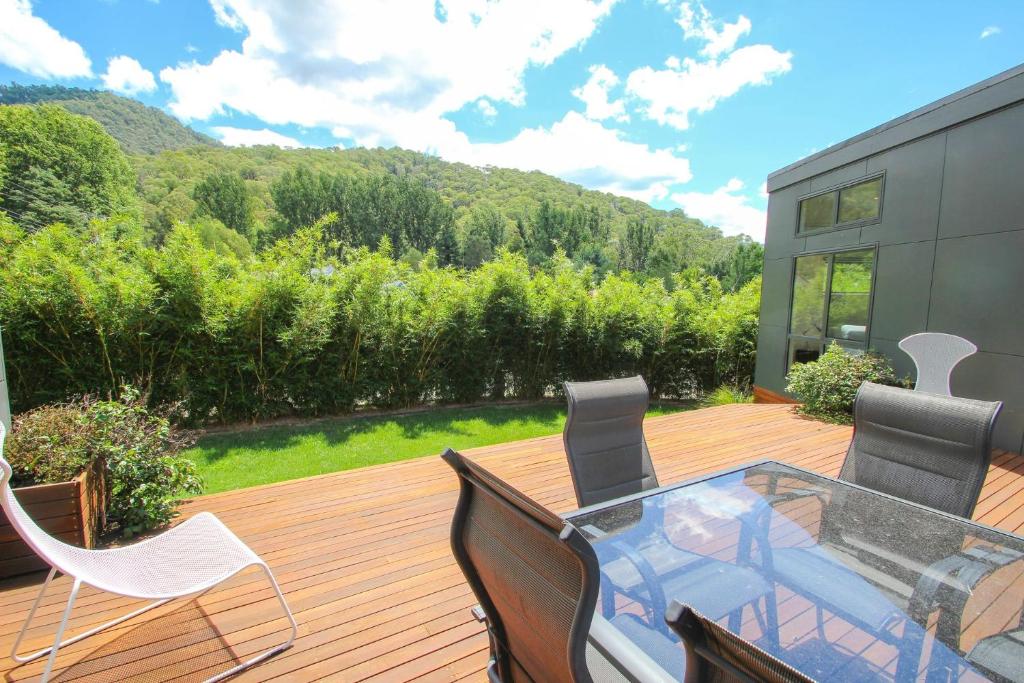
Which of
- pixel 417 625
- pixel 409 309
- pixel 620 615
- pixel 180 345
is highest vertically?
pixel 409 309

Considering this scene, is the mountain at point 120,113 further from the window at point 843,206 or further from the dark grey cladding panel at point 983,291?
the dark grey cladding panel at point 983,291

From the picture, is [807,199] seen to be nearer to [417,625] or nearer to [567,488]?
[567,488]

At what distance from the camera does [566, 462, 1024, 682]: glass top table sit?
3.72 feet

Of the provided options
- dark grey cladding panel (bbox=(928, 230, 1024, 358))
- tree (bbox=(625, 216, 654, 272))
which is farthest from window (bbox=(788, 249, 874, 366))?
tree (bbox=(625, 216, 654, 272))

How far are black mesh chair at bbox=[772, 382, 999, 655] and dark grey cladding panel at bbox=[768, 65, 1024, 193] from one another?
3.90 meters

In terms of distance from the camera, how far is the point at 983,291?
4.16 metres

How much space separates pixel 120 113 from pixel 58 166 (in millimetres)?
27540

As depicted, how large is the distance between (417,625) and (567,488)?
1.55 meters

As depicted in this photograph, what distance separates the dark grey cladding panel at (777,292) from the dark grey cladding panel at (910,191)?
1.27 m

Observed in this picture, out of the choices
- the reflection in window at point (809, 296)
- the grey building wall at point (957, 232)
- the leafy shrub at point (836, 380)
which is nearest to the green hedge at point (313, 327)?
the reflection in window at point (809, 296)

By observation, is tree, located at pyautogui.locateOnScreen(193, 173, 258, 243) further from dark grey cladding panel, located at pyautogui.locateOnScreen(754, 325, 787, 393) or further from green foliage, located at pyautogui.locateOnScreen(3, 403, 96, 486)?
green foliage, located at pyautogui.locateOnScreen(3, 403, 96, 486)

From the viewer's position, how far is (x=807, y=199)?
244 inches

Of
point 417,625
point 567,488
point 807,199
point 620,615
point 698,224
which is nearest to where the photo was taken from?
point 620,615

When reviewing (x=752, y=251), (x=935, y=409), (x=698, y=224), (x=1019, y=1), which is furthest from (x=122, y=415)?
(x=698, y=224)
